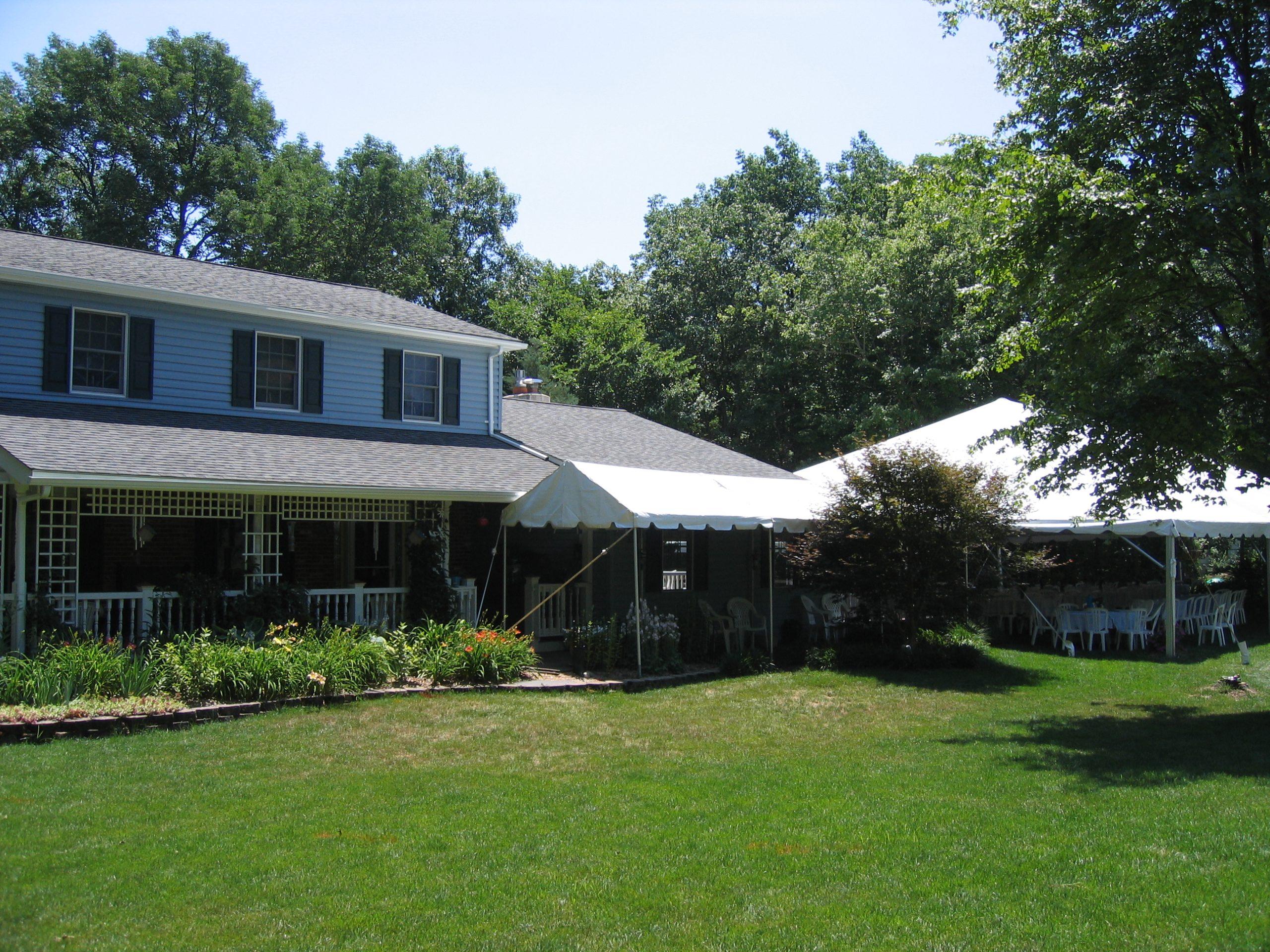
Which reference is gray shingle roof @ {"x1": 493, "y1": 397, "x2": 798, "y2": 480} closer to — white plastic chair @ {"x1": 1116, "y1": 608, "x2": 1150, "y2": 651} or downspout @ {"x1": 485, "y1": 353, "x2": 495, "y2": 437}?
downspout @ {"x1": 485, "y1": 353, "x2": 495, "y2": 437}

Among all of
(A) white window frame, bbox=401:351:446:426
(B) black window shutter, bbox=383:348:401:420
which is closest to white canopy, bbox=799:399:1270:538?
(A) white window frame, bbox=401:351:446:426

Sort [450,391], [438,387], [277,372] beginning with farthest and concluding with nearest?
[450,391] → [438,387] → [277,372]

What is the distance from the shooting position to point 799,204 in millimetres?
45969

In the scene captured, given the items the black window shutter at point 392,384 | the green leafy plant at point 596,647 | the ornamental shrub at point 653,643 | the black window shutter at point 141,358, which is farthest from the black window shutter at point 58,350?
the ornamental shrub at point 653,643

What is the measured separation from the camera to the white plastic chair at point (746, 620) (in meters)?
16.6

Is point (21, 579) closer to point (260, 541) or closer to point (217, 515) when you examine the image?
point (217, 515)

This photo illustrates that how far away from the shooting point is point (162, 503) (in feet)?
41.8

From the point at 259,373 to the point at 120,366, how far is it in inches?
81.3

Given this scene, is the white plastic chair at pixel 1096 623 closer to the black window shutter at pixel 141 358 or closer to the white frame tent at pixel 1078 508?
the white frame tent at pixel 1078 508

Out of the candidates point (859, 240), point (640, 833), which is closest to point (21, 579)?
point (640, 833)

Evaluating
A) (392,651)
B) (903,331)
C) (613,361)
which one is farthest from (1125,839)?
(613,361)

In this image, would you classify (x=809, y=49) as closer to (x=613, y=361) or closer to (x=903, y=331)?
(x=903, y=331)

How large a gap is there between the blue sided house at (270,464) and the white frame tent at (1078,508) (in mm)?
3440

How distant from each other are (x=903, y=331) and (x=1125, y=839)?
1007 inches
